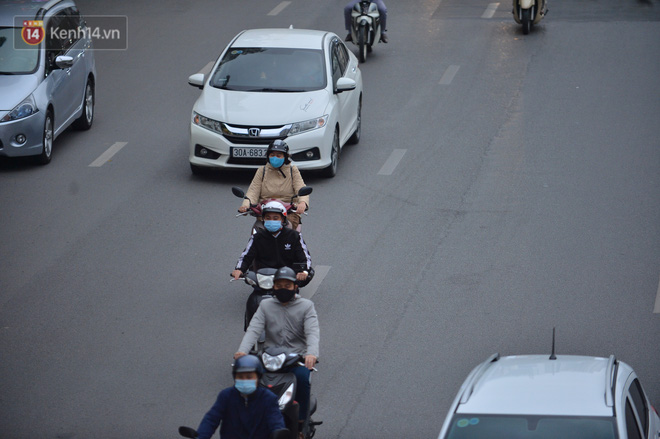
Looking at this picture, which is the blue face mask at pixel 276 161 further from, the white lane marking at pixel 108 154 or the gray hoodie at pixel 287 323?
the white lane marking at pixel 108 154

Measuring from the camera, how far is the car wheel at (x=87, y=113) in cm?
1839

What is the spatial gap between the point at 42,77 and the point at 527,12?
1203cm

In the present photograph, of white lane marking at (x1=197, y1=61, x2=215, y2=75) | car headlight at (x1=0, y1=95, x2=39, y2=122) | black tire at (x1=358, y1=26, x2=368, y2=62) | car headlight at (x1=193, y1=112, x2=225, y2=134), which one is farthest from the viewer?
black tire at (x1=358, y1=26, x2=368, y2=62)

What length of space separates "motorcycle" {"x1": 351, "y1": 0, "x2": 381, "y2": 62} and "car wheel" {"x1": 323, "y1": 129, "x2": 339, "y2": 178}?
6.90 m

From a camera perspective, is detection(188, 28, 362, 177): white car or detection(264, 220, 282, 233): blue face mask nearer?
detection(264, 220, 282, 233): blue face mask

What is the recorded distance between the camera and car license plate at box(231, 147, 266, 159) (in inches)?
599

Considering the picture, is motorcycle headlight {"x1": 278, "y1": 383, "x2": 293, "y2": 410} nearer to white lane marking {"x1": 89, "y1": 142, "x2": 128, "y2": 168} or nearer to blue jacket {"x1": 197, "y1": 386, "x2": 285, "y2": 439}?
blue jacket {"x1": 197, "y1": 386, "x2": 285, "y2": 439}

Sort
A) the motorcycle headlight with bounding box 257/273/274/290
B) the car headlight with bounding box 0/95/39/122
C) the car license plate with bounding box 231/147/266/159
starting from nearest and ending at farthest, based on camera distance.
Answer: the motorcycle headlight with bounding box 257/273/274/290, the car license plate with bounding box 231/147/266/159, the car headlight with bounding box 0/95/39/122

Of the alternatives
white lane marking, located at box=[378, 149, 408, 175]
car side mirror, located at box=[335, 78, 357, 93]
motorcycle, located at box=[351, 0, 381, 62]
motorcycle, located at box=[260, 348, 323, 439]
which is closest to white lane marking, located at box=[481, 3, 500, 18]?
motorcycle, located at box=[351, 0, 381, 62]

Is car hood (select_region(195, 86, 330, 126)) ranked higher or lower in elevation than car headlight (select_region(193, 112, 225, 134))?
higher

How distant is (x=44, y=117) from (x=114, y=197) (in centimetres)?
200

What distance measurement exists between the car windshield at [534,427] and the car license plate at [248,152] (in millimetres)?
9067

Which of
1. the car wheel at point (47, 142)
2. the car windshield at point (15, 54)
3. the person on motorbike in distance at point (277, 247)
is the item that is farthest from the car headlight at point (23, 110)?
the person on motorbike in distance at point (277, 247)

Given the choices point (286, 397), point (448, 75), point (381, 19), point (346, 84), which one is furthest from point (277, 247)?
point (381, 19)
